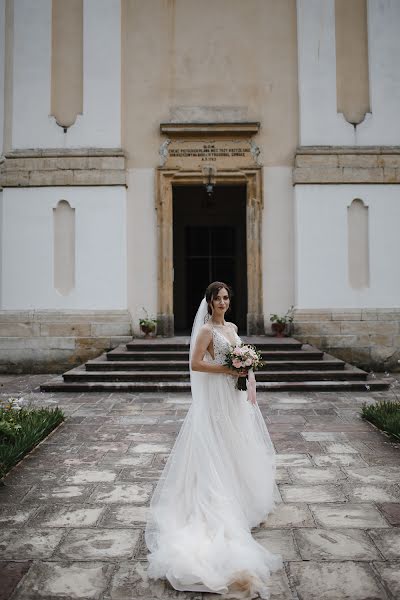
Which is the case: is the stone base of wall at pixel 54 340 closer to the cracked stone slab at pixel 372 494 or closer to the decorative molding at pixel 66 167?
the decorative molding at pixel 66 167

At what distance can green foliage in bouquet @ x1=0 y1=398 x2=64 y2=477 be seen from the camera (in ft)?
15.7

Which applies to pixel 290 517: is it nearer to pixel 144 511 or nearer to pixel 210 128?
pixel 144 511

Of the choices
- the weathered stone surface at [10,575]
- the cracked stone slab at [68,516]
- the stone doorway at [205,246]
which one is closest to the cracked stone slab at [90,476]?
the cracked stone slab at [68,516]

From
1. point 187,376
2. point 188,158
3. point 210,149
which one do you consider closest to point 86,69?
point 188,158

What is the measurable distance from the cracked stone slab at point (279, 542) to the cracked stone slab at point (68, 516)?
1.17 meters

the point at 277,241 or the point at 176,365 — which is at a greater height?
the point at 277,241

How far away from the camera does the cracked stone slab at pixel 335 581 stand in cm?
265

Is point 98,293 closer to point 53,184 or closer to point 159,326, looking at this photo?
point 159,326

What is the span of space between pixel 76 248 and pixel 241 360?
27.5 ft

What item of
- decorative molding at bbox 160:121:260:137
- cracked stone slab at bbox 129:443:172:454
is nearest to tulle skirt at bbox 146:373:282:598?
cracked stone slab at bbox 129:443:172:454

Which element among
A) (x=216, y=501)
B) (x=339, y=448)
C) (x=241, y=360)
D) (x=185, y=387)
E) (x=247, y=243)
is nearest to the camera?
(x=216, y=501)

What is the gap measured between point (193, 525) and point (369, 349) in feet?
28.7

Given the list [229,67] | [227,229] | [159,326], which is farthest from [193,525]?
[227,229]

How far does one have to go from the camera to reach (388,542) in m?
3.25
